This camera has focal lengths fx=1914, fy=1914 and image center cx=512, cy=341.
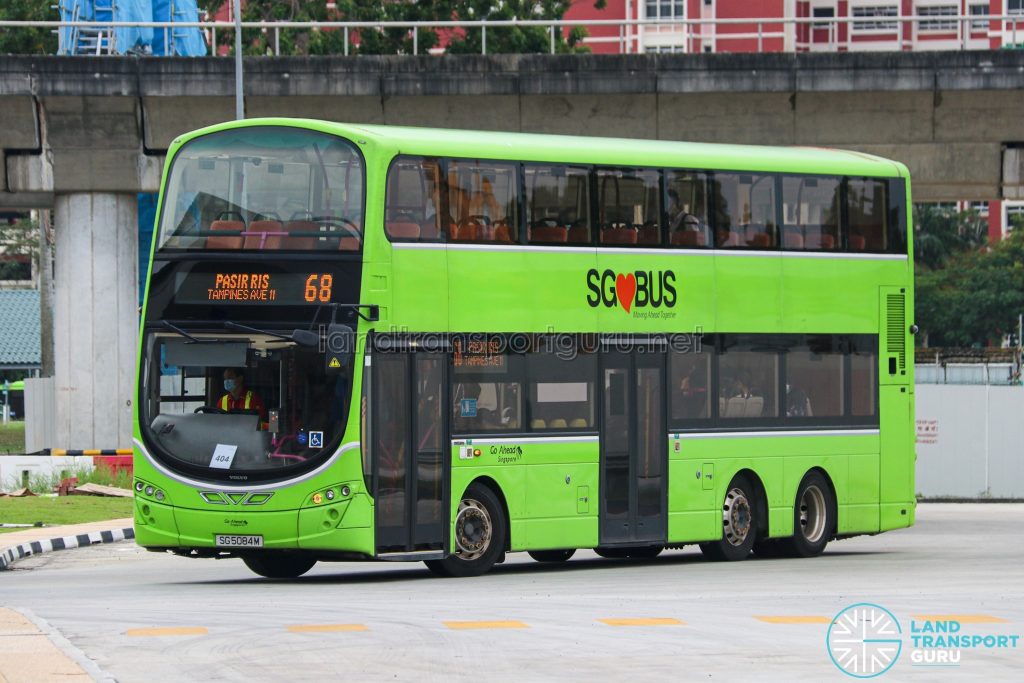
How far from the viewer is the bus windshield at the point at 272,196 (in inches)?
717

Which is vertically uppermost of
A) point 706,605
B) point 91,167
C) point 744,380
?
point 91,167

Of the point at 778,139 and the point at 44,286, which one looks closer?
the point at 778,139

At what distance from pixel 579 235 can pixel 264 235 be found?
361 cm

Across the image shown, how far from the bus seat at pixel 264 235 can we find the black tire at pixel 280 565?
3321 millimetres

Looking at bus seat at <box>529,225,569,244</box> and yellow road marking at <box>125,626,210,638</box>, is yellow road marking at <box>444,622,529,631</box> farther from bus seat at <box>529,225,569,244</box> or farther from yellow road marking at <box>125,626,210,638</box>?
bus seat at <box>529,225,569,244</box>

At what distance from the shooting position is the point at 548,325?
19906mm

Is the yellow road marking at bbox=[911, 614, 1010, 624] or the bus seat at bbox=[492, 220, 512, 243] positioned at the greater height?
the bus seat at bbox=[492, 220, 512, 243]

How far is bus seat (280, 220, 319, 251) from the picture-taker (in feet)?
59.9

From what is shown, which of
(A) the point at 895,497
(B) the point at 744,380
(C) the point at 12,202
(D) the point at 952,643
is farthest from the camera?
(C) the point at 12,202

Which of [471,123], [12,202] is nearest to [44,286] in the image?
[12,202]

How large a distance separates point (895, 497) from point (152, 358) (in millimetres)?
9976

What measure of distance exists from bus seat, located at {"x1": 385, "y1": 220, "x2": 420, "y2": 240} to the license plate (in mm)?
3172

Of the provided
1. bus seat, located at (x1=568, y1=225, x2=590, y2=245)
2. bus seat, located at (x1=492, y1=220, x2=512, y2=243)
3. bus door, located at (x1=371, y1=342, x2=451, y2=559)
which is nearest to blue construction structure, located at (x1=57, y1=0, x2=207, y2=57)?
bus seat, located at (x1=568, y1=225, x2=590, y2=245)

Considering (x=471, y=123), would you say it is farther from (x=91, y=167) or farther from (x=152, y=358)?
(x=152, y=358)
